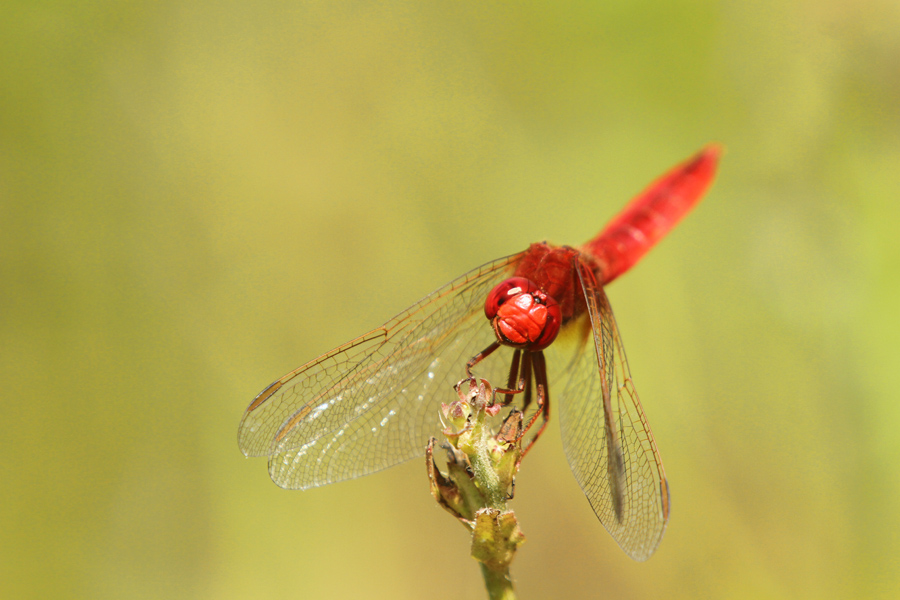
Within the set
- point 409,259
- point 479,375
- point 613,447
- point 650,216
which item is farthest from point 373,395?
point 409,259

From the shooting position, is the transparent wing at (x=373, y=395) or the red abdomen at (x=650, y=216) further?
the red abdomen at (x=650, y=216)

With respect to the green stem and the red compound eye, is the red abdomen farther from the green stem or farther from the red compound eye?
the green stem

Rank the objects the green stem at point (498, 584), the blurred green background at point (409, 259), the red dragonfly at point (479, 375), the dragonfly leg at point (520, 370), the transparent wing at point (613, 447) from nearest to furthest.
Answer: the green stem at point (498, 584) → the transparent wing at point (613, 447) → the red dragonfly at point (479, 375) → the dragonfly leg at point (520, 370) → the blurred green background at point (409, 259)

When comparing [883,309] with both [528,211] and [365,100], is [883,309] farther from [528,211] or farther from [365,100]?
[365,100]

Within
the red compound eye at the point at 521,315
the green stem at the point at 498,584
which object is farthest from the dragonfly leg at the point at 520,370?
the green stem at the point at 498,584

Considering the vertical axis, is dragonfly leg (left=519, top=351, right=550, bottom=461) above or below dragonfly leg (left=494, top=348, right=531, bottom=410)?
below

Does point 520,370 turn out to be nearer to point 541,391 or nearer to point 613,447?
point 541,391

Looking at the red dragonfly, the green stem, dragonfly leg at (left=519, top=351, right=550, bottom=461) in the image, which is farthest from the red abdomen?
the green stem

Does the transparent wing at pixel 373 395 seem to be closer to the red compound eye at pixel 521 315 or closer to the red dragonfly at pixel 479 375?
the red dragonfly at pixel 479 375
